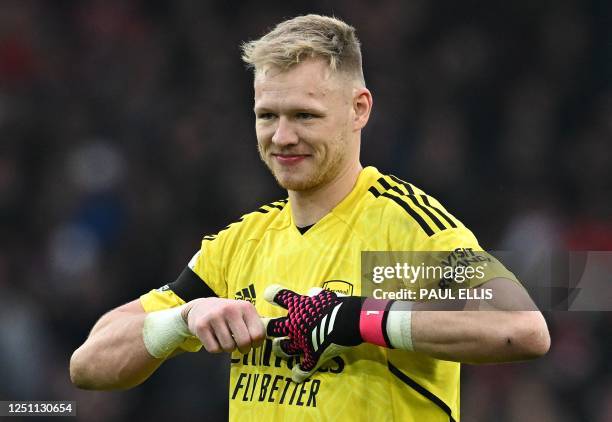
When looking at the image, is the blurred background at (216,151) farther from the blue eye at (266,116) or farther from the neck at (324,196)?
the blue eye at (266,116)

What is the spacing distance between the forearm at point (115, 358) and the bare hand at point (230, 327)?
0.41 m

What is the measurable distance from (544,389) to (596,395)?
34 centimetres

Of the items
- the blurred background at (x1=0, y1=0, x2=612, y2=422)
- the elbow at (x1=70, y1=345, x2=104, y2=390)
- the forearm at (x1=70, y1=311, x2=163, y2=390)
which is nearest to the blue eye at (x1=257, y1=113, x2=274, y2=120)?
the forearm at (x1=70, y1=311, x2=163, y2=390)

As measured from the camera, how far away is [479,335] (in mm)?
2400

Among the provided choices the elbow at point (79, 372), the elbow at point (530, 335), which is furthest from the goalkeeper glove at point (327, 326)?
the elbow at point (79, 372)

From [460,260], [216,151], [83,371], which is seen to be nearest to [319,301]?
[460,260]

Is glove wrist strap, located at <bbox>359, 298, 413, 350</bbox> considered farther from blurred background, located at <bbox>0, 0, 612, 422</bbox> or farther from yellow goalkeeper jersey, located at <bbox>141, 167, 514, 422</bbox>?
blurred background, located at <bbox>0, 0, 612, 422</bbox>

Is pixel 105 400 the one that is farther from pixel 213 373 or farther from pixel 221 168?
pixel 221 168

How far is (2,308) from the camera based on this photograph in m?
6.52

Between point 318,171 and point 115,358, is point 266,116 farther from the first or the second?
point 115,358

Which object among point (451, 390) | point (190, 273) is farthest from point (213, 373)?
point (451, 390)

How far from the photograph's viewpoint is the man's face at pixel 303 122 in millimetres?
2729

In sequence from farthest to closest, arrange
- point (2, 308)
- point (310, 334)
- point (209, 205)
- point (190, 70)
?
point (190, 70) → point (209, 205) → point (2, 308) → point (310, 334)

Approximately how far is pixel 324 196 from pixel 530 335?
77 centimetres
